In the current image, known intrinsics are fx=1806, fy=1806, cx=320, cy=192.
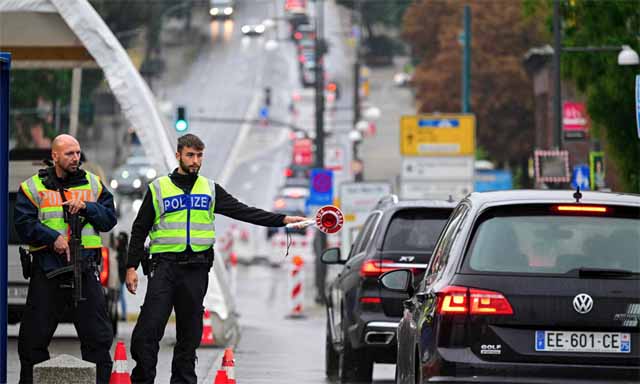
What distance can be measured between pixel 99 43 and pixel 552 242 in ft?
41.4

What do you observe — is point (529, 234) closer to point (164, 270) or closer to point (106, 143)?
point (164, 270)

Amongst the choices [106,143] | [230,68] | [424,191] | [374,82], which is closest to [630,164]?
[424,191]

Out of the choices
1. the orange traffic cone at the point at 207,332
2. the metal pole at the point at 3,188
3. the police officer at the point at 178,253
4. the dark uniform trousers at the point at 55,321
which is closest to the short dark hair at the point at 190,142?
the police officer at the point at 178,253

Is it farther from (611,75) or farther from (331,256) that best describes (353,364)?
(611,75)

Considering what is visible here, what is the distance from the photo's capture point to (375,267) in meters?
15.4

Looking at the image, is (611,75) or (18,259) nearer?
(18,259)

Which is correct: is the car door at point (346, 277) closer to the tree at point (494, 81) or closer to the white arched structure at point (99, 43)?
the white arched structure at point (99, 43)

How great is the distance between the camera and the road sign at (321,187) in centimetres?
3900

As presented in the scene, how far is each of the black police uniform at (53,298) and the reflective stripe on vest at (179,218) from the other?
0.37m

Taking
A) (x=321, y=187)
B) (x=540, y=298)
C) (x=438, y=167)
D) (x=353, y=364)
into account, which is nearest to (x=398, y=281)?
(x=540, y=298)

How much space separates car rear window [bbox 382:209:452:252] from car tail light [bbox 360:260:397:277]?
14cm

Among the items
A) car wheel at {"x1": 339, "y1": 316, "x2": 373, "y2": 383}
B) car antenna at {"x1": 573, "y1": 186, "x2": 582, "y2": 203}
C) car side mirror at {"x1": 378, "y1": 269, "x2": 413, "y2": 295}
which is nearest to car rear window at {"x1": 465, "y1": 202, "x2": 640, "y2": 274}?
car antenna at {"x1": 573, "y1": 186, "x2": 582, "y2": 203}

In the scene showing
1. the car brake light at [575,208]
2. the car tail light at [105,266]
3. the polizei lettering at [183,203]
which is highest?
the car brake light at [575,208]

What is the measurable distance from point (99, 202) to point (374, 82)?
4033 inches
